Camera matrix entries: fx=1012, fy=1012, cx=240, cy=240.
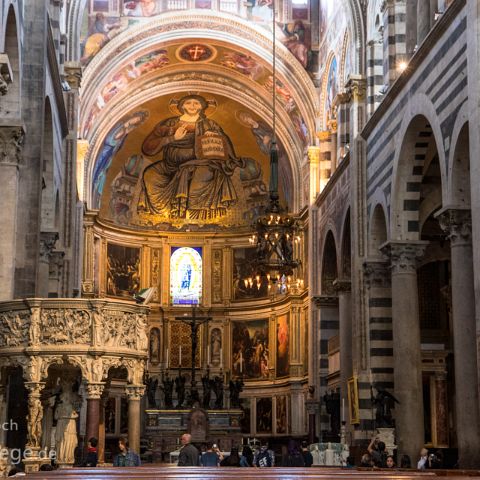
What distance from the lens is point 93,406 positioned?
48.6 feet

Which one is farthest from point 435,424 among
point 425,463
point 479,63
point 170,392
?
point 479,63

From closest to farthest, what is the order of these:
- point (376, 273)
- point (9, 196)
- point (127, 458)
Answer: point (127, 458) → point (9, 196) → point (376, 273)

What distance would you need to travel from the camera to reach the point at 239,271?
4228 centimetres

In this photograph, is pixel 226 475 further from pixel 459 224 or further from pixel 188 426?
pixel 188 426

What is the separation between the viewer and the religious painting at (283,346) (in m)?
38.3

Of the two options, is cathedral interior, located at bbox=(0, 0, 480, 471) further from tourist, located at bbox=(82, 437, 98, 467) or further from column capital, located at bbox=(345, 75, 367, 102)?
tourist, located at bbox=(82, 437, 98, 467)

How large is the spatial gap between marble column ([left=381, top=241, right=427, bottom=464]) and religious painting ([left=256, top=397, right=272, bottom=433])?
16725mm

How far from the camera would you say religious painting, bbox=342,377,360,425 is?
25016 mm

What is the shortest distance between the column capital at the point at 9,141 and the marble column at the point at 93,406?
3.88 meters

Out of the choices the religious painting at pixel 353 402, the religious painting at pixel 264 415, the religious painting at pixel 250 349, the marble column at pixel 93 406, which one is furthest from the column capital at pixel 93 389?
the religious painting at pixel 250 349

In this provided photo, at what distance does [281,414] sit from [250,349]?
3.78m

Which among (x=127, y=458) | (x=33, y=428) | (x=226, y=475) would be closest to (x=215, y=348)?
(x=127, y=458)

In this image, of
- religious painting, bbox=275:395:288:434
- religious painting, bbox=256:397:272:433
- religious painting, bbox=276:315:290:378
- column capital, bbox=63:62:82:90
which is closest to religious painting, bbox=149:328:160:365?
religious painting, bbox=256:397:272:433

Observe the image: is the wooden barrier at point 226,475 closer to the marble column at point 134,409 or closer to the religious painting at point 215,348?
the marble column at point 134,409
